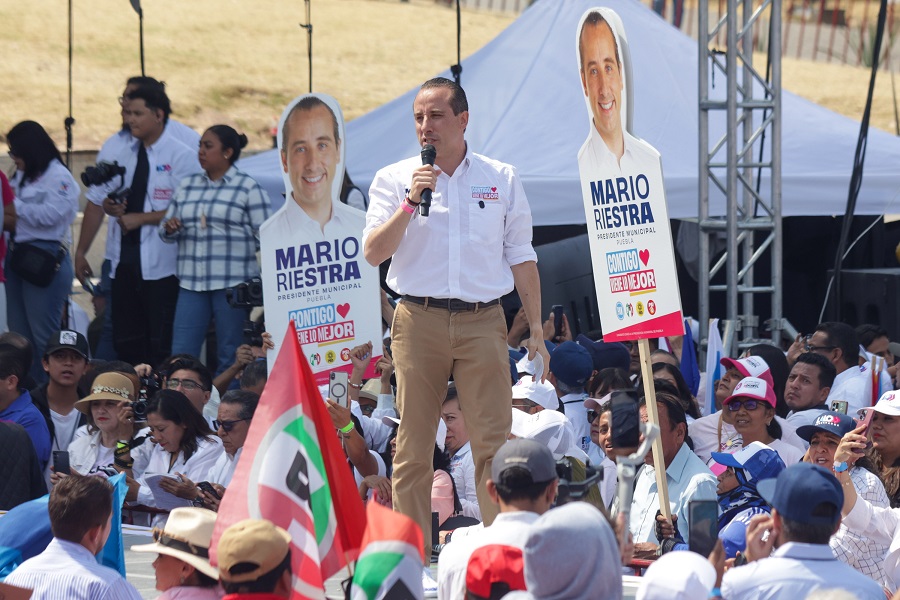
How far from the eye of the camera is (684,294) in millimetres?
13977

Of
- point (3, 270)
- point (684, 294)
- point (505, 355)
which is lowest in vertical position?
point (684, 294)

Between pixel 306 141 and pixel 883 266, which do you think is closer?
pixel 306 141

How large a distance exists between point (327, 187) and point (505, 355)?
2.80 m

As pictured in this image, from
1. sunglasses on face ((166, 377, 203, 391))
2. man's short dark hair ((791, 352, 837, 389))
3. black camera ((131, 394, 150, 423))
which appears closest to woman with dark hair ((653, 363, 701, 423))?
man's short dark hair ((791, 352, 837, 389))

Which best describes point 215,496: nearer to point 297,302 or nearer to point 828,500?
point 297,302

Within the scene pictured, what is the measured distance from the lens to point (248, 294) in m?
9.08

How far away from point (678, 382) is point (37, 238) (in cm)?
446

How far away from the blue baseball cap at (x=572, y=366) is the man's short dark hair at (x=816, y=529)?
4238 mm

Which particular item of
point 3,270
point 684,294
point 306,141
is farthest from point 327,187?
point 684,294

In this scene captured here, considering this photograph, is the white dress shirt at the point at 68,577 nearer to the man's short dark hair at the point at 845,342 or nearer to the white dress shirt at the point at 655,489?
the white dress shirt at the point at 655,489

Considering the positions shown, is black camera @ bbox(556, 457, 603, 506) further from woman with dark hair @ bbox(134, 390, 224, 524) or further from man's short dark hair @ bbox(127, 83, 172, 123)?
man's short dark hair @ bbox(127, 83, 172, 123)

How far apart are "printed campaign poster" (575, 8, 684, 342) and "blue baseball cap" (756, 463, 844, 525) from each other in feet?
7.88

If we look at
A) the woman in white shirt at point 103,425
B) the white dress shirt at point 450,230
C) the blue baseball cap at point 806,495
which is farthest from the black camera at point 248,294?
the blue baseball cap at point 806,495

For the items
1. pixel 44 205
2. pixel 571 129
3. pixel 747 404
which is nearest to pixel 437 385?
pixel 747 404
